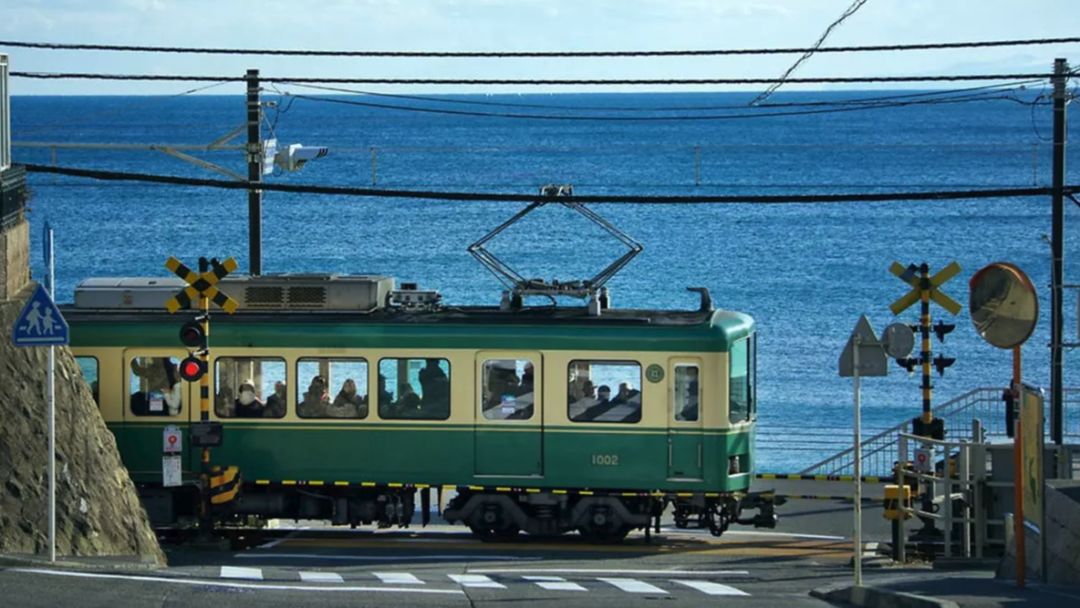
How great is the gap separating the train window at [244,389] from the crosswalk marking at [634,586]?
224 inches

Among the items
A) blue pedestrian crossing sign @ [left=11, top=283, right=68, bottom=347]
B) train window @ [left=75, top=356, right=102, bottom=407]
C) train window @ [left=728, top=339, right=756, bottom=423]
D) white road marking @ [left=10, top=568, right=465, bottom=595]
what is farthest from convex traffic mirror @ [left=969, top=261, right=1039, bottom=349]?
train window @ [left=75, top=356, right=102, bottom=407]

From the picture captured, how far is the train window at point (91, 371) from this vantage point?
22.1m

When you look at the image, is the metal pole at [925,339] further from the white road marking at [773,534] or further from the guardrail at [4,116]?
the guardrail at [4,116]

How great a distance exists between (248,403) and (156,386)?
1144 millimetres

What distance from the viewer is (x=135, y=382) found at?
22.2 metres

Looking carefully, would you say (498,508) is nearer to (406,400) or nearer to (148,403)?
(406,400)

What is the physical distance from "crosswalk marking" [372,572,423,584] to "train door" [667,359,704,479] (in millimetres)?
4167

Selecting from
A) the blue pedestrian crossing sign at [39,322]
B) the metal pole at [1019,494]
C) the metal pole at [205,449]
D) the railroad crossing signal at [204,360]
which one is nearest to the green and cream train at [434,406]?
the railroad crossing signal at [204,360]

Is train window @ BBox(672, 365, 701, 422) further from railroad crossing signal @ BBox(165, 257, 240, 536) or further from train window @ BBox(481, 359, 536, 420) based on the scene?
railroad crossing signal @ BBox(165, 257, 240, 536)

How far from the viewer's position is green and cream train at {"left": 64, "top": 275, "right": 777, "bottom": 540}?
2147 cm

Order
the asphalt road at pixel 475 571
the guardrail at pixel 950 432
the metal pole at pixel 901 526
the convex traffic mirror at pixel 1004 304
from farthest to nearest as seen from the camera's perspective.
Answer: the guardrail at pixel 950 432, the metal pole at pixel 901 526, the asphalt road at pixel 475 571, the convex traffic mirror at pixel 1004 304

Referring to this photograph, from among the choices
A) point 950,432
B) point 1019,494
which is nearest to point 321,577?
point 1019,494

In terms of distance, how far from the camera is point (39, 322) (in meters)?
17.2

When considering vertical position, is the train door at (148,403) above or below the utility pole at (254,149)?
below
